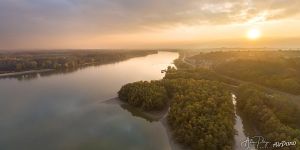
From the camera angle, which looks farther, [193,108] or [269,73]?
[269,73]

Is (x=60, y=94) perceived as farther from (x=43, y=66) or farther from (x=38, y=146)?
(x=43, y=66)

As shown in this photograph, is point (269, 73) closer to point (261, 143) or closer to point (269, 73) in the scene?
point (269, 73)

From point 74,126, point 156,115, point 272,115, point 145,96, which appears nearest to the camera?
point 272,115

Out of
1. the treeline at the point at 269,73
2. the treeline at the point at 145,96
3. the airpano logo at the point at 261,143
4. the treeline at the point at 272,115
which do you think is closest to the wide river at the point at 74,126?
the treeline at the point at 145,96

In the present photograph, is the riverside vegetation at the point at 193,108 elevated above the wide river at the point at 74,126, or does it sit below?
above

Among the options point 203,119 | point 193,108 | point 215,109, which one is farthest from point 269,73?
point 203,119

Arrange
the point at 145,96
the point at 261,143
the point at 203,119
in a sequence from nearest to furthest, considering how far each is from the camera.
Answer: the point at 261,143
the point at 203,119
the point at 145,96

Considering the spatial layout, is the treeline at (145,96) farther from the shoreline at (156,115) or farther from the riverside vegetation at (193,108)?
the shoreline at (156,115)
